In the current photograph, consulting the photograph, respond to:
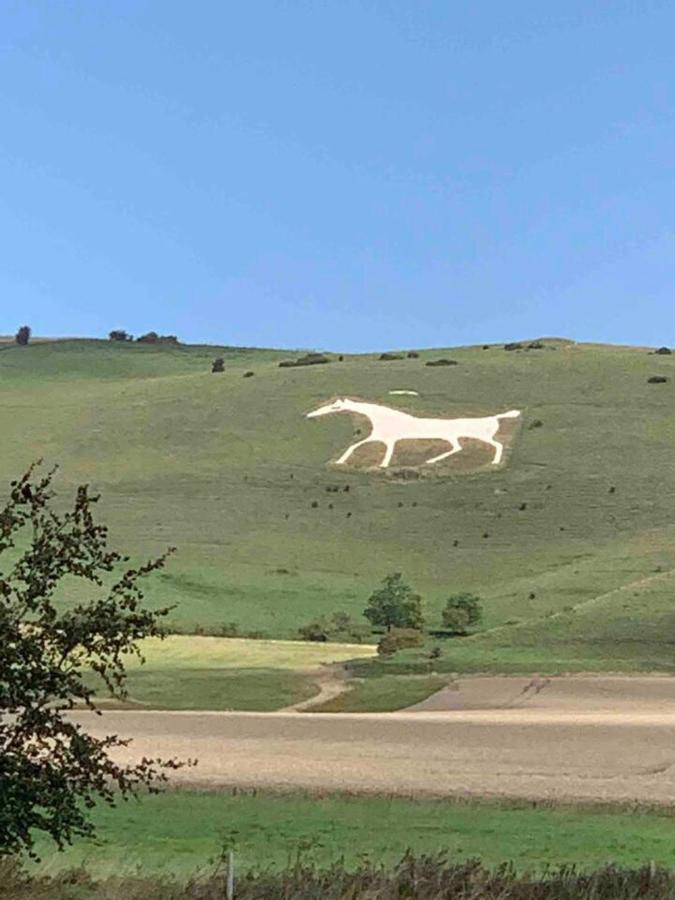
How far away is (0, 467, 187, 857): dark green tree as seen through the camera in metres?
9.80

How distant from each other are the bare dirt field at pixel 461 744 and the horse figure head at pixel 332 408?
6174cm

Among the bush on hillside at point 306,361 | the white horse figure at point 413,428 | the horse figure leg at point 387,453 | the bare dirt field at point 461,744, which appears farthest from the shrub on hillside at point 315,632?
the bush on hillside at point 306,361

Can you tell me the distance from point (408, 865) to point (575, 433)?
266ft

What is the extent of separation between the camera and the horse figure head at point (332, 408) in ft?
331

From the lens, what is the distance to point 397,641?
160 feet

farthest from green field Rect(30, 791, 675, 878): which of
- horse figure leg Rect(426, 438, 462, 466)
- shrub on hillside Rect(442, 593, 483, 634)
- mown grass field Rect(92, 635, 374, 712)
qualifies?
horse figure leg Rect(426, 438, 462, 466)

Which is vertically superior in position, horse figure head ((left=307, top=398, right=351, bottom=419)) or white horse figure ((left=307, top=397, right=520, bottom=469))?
horse figure head ((left=307, top=398, right=351, bottom=419))

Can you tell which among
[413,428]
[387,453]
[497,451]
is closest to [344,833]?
[497,451]

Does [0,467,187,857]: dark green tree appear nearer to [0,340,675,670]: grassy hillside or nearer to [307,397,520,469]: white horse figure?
[0,340,675,670]: grassy hillside

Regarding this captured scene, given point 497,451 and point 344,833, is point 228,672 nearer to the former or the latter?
point 344,833

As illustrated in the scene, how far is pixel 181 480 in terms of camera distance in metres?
87.1

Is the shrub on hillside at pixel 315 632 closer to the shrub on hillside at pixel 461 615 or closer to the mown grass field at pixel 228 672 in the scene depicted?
the mown grass field at pixel 228 672

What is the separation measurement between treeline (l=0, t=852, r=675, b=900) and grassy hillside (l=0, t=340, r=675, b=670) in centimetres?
3067

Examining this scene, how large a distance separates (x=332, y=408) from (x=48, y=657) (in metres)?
92.7
